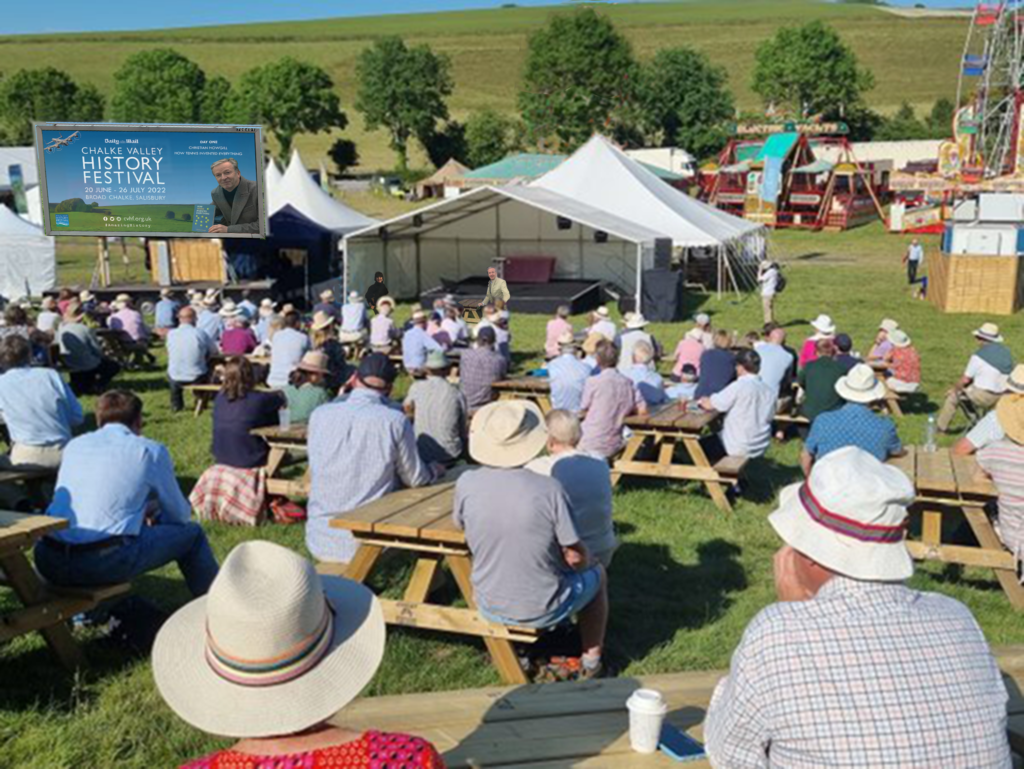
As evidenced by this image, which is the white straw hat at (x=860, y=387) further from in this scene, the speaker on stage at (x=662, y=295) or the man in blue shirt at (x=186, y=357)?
the speaker on stage at (x=662, y=295)

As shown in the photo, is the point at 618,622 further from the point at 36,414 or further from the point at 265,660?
the point at 36,414

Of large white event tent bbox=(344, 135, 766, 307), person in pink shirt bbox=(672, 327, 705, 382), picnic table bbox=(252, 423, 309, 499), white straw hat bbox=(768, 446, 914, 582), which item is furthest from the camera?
large white event tent bbox=(344, 135, 766, 307)

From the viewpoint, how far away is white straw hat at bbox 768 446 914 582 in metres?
2.24

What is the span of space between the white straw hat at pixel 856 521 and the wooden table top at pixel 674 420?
5.01 meters

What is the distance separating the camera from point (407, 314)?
72.2 feet

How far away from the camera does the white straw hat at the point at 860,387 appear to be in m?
6.60

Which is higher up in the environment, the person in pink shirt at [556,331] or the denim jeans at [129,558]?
the denim jeans at [129,558]

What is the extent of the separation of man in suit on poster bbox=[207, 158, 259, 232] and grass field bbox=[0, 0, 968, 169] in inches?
2149

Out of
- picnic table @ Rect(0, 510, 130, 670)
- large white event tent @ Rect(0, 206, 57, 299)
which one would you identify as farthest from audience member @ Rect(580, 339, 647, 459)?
large white event tent @ Rect(0, 206, 57, 299)

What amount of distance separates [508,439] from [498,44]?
103606 mm

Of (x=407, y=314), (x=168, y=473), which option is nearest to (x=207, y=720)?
(x=168, y=473)

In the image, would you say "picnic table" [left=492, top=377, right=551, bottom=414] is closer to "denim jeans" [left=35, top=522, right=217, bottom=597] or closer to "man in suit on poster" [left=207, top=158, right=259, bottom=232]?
"denim jeans" [left=35, top=522, right=217, bottom=597]

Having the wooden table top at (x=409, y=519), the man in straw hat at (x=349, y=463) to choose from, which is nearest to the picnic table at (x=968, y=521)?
the wooden table top at (x=409, y=519)

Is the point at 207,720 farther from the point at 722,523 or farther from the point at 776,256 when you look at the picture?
the point at 776,256
